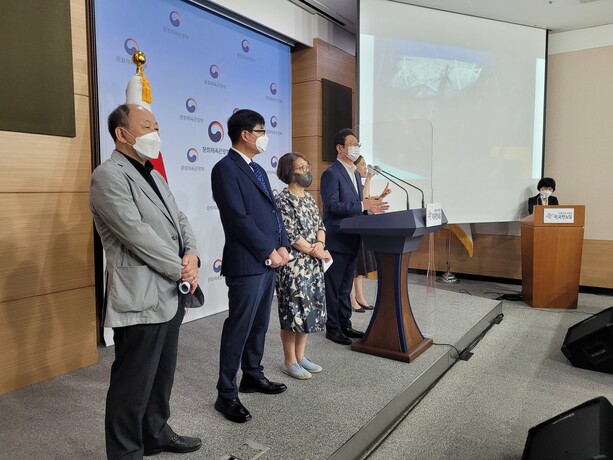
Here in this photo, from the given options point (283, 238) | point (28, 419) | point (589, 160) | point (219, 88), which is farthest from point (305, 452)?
point (589, 160)

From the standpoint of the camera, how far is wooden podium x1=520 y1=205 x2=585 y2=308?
4230mm

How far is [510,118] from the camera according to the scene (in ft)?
16.9

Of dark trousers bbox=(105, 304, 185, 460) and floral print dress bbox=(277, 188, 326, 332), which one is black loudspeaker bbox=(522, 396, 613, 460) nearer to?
floral print dress bbox=(277, 188, 326, 332)

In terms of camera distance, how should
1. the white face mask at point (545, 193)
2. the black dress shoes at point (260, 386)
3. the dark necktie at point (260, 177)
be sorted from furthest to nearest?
the white face mask at point (545, 193), the black dress shoes at point (260, 386), the dark necktie at point (260, 177)

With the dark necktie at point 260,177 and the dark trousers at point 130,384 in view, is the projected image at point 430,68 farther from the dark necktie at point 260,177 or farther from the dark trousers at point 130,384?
the dark trousers at point 130,384

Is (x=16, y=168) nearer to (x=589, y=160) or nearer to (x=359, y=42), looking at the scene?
(x=359, y=42)

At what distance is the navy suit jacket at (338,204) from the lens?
289cm

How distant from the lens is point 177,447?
1747 mm

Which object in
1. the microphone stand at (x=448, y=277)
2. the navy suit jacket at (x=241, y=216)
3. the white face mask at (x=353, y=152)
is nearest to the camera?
the navy suit jacket at (x=241, y=216)

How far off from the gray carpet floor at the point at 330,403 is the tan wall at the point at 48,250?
0.16 m

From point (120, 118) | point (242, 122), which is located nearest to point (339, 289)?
point (242, 122)

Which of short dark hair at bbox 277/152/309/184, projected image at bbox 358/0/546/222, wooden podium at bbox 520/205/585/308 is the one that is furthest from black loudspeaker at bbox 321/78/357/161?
short dark hair at bbox 277/152/309/184

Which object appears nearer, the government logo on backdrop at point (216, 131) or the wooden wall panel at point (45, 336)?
the wooden wall panel at point (45, 336)

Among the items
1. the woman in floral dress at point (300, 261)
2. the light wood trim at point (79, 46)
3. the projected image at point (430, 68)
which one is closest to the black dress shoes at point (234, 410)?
the woman in floral dress at point (300, 261)
